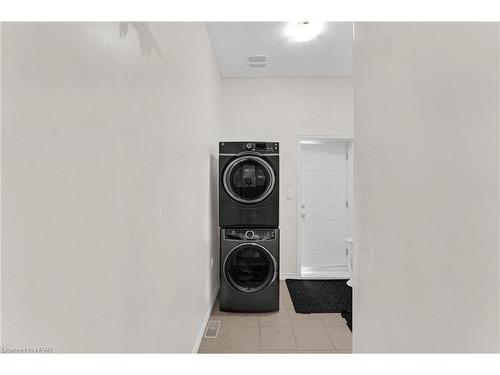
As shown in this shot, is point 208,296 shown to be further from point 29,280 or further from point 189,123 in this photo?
point 29,280

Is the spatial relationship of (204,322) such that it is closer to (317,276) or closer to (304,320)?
(304,320)

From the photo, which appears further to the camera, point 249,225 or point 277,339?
point 249,225

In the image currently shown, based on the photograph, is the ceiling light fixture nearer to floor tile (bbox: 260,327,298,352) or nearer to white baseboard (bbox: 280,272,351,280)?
floor tile (bbox: 260,327,298,352)

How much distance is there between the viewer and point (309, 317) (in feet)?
9.49

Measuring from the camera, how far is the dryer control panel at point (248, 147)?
2.99m

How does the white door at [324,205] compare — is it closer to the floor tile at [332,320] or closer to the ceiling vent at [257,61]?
the ceiling vent at [257,61]

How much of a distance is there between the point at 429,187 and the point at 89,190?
2.80 feet

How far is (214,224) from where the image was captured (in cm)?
334

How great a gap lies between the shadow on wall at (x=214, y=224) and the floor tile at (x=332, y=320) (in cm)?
115

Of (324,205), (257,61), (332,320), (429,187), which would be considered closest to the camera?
(429,187)

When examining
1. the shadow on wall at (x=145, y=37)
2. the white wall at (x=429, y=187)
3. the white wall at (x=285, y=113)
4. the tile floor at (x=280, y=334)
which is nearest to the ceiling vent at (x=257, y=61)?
the white wall at (x=285, y=113)

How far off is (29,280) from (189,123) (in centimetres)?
163

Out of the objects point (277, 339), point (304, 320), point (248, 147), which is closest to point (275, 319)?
point (304, 320)
